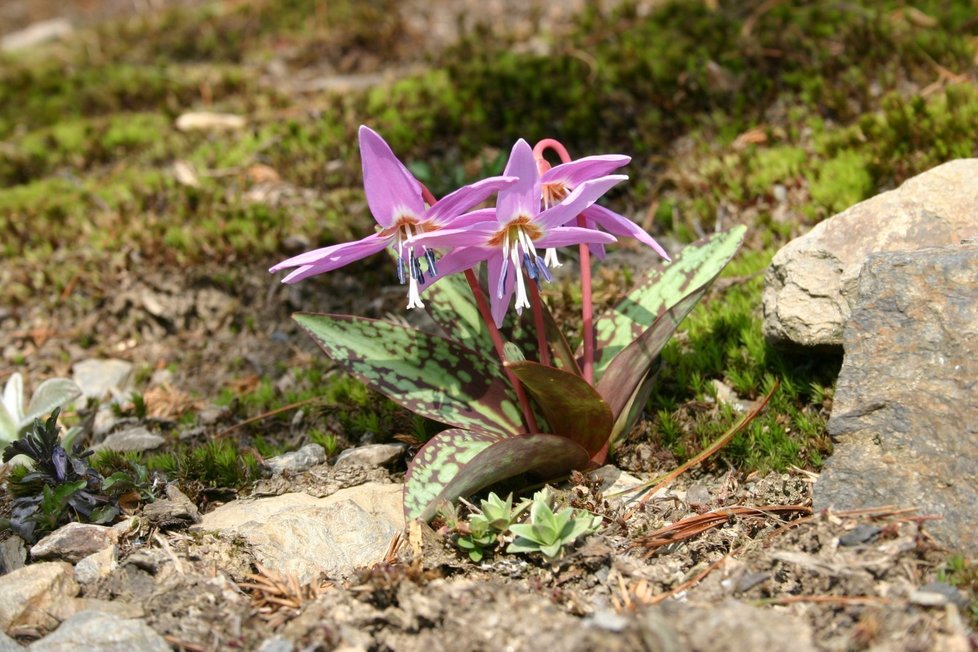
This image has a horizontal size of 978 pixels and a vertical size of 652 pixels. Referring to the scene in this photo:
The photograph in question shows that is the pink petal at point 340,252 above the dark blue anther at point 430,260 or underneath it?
above

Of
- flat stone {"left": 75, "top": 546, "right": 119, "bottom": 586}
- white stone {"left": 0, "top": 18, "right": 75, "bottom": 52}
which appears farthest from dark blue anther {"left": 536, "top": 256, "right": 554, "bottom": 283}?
white stone {"left": 0, "top": 18, "right": 75, "bottom": 52}

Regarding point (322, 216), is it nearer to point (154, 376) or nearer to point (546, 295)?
point (154, 376)

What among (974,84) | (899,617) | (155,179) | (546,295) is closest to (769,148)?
(974,84)

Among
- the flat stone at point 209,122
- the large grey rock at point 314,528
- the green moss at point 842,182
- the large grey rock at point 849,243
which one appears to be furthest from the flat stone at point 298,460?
the flat stone at point 209,122

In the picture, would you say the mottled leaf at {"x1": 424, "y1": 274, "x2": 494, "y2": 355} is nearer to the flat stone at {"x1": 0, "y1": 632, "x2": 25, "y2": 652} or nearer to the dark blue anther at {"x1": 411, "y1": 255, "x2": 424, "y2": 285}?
the dark blue anther at {"x1": 411, "y1": 255, "x2": 424, "y2": 285}

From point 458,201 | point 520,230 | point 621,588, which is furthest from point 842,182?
point 621,588

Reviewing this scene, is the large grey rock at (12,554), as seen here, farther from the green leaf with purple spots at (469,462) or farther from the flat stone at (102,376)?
the flat stone at (102,376)

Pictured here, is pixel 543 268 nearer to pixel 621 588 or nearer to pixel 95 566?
pixel 621 588
